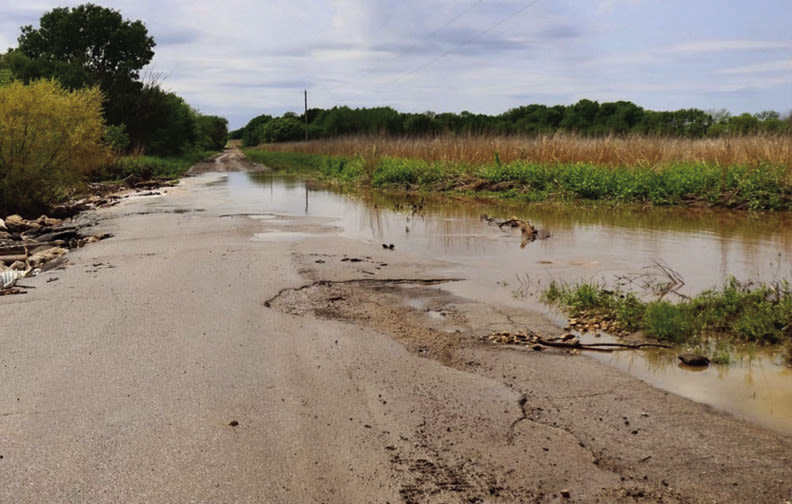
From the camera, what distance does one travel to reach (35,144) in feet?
52.4

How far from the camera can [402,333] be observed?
6.09 meters

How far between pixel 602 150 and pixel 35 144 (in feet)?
54.3

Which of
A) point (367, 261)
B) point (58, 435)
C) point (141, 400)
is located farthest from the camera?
point (367, 261)

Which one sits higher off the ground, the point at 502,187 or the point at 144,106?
the point at 144,106

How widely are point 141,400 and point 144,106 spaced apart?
174ft

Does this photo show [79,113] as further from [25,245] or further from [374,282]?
[374,282]

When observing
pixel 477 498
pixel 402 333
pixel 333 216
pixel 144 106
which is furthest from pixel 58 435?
pixel 144 106

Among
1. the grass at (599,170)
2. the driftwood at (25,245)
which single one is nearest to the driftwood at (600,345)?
the driftwood at (25,245)

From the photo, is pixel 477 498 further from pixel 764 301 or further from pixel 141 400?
pixel 764 301

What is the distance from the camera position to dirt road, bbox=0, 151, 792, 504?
3.38 meters

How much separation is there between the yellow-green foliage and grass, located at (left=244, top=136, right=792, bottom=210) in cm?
1140

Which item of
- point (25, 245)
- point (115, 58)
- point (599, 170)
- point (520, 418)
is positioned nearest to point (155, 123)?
point (115, 58)

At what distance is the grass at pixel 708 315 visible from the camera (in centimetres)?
581

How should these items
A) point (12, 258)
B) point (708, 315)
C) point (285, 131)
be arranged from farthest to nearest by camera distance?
point (285, 131) < point (12, 258) < point (708, 315)
